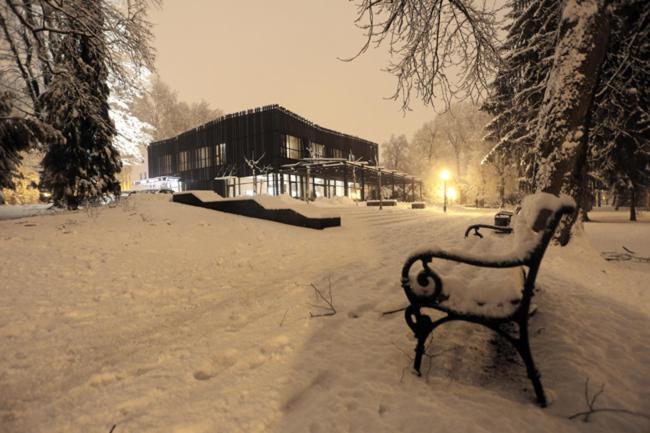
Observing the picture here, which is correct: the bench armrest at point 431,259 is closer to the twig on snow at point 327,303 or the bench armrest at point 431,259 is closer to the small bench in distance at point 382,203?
the twig on snow at point 327,303

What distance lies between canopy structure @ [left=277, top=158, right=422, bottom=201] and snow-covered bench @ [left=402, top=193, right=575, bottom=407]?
21894 millimetres

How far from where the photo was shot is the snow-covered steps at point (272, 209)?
9.76 m

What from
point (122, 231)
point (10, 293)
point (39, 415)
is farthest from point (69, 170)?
point (39, 415)

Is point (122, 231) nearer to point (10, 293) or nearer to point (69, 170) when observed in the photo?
point (10, 293)

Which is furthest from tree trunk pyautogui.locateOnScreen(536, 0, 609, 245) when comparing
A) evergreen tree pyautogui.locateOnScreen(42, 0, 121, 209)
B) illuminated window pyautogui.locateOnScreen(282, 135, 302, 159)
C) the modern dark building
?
illuminated window pyautogui.locateOnScreen(282, 135, 302, 159)

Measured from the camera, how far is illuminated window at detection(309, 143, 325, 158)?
3560cm

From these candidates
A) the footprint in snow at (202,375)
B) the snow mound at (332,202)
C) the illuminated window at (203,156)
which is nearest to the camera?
the footprint in snow at (202,375)

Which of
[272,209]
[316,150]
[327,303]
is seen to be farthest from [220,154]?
[327,303]

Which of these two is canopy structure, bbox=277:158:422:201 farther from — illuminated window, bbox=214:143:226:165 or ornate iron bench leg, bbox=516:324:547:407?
ornate iron bench leg, bbox=516:324:547:407

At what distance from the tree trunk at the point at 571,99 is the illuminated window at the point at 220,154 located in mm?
34278

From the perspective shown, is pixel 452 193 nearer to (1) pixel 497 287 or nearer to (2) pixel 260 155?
(2) pixel 260 155

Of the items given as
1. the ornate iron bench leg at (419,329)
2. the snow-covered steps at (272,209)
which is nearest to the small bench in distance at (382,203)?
the snow-covered steps at (272,209)

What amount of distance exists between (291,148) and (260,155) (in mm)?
3623

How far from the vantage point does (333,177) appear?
38938mm
